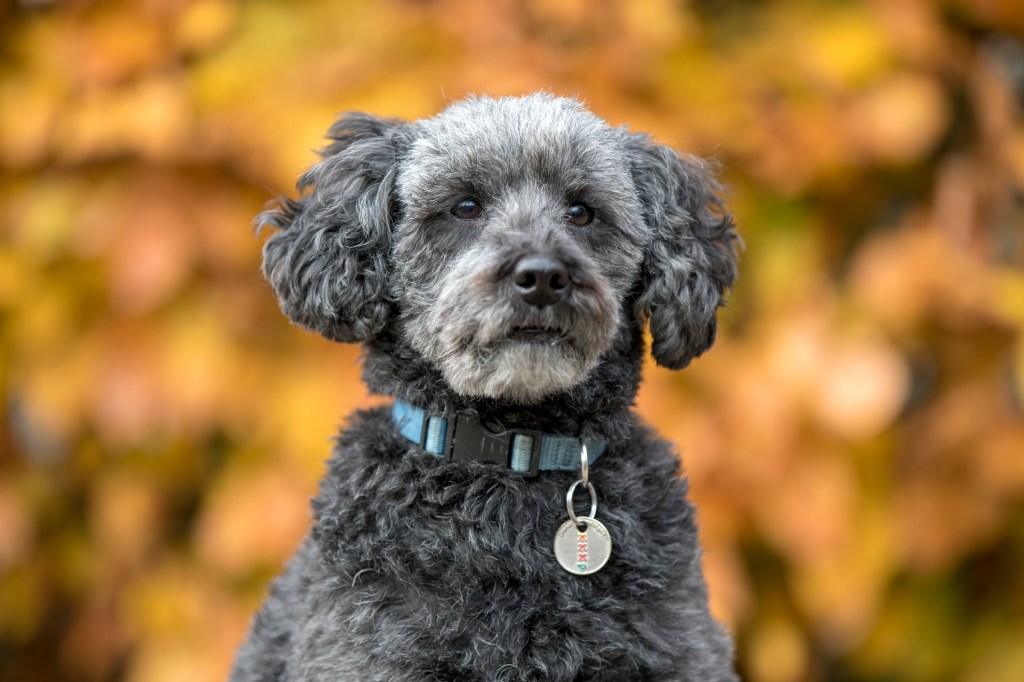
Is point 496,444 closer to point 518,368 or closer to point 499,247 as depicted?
point 518,368

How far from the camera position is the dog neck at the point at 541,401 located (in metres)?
2.73

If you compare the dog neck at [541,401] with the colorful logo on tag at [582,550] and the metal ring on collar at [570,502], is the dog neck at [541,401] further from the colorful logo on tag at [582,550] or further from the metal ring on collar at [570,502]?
the colorful logo on tag at [582,550]

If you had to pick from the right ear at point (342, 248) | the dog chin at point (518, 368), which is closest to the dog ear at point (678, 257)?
the dog chin at point (518, 368)

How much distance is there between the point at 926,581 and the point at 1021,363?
3.59 feet

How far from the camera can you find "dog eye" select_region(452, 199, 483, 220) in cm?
279

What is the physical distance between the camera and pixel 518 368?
8.61ft

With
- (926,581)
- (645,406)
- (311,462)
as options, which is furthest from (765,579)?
(311,462)

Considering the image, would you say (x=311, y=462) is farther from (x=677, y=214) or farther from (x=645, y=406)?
(x=677, y=214)

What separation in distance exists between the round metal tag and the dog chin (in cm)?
31

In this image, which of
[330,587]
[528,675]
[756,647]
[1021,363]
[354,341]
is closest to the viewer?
[528,675]

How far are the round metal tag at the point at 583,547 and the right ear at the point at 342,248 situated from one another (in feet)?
2.10

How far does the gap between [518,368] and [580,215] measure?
44cm

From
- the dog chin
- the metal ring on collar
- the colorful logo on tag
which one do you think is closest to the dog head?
the dog chin

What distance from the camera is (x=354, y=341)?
9.30 feet
